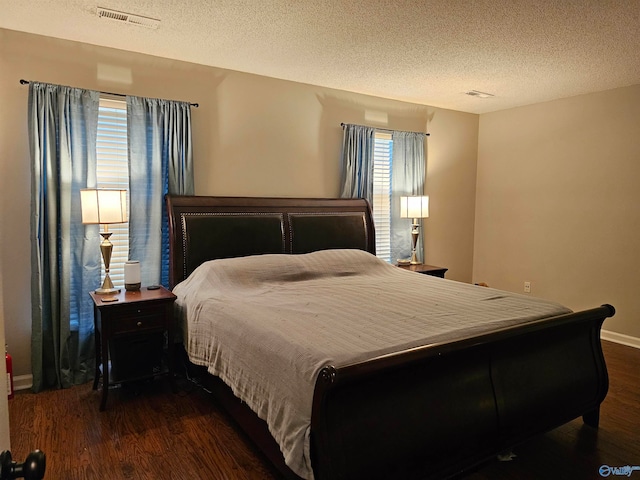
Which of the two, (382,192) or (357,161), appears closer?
(357,161)

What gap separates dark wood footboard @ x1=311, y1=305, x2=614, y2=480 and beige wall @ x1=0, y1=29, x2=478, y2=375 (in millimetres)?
2626

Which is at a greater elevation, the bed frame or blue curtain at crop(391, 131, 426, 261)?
blue curtain at crop(391, 131, 426, 261)

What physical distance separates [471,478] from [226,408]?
146 cm

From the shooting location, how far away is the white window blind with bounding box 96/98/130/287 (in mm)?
3383

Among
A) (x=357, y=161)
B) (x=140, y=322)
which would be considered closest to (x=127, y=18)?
(x=140, y=322)

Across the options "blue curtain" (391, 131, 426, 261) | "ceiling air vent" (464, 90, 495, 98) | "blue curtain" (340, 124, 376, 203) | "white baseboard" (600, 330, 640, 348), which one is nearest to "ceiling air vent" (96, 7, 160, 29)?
"blue curtain" (340, 124, 376, 203)

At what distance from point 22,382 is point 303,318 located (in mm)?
2296

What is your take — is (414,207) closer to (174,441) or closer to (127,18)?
(127,18)

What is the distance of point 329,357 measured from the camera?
1.84 meters

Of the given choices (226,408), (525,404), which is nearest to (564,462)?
(525,404)

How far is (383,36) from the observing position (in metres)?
3.08

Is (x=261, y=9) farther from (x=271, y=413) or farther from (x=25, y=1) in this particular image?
(x=271, y=413)

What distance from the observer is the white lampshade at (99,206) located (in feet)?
9.91

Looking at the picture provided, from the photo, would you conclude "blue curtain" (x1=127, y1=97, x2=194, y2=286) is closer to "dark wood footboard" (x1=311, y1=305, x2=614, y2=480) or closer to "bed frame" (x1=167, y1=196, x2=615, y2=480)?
"bed frame" (x1=167, y1=196, x2=615, y2=480)
